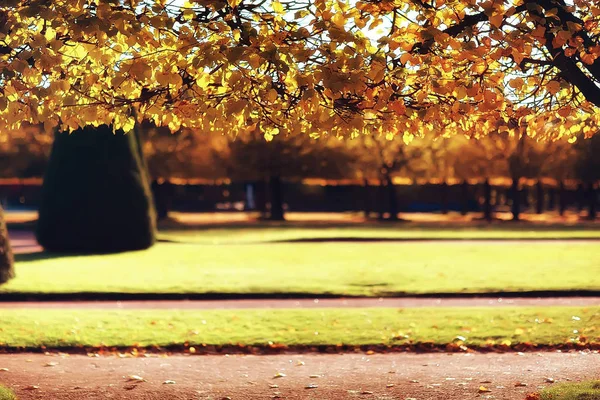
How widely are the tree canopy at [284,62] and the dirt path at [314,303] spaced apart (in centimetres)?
756

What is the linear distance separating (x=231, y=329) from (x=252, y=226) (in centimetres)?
2971

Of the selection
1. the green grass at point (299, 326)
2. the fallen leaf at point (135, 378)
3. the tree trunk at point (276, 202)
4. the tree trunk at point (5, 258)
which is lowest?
the green grass at point (299, 326)

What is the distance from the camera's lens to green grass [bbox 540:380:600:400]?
7372 mm

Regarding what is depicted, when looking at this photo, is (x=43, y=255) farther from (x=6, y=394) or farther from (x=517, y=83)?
(x=517, y=83)

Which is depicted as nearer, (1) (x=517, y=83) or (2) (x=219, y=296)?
(1) (x=517, y=83)

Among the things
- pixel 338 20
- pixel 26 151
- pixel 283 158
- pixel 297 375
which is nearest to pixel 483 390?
pixel 297 375

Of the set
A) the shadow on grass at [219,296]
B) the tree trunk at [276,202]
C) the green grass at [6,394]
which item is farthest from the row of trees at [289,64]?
the tree trunk at [276,202]

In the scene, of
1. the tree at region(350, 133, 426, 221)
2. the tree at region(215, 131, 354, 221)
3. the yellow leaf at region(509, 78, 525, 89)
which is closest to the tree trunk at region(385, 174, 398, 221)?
the tree at region(350, 133, 426, 221)

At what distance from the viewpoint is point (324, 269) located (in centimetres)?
2139

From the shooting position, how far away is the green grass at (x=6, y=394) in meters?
7.60

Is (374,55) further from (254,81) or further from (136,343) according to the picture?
(136,343)

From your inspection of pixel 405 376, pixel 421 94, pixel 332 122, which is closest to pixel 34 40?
pixel 332 122

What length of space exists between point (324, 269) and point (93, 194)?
329 inches

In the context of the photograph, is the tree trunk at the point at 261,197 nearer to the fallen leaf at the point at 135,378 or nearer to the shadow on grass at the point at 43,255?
the shadow on grass at the point at 43,255
